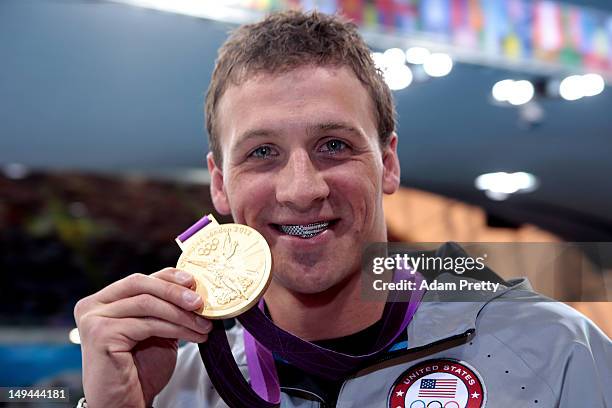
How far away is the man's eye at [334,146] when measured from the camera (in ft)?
4.66

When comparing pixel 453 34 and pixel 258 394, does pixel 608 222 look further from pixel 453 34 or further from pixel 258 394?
pixel 258 394

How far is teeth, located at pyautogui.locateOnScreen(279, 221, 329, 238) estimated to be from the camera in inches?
54.7

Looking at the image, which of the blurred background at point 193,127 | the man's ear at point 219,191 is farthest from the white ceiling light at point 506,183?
the man's ear at point 219,191

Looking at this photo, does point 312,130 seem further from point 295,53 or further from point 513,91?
point 513,91

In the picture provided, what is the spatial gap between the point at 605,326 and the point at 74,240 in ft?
18.9

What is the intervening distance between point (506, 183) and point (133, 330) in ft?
23.5

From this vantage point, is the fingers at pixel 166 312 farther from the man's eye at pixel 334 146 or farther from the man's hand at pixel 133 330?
the man's eye at pixel 334 146

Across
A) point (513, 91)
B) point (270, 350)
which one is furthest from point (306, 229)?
point (513, 91)

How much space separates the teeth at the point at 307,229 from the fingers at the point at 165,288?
21cm

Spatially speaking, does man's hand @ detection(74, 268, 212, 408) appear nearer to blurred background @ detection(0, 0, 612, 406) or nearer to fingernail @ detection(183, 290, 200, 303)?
fingernail @ detection(183, 290, 200, 303)

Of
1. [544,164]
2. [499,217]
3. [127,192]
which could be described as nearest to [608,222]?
[499,217]

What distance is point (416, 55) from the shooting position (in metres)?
4.32

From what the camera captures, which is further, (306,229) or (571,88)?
(571,88)

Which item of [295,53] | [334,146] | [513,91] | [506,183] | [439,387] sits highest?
[506,183]
